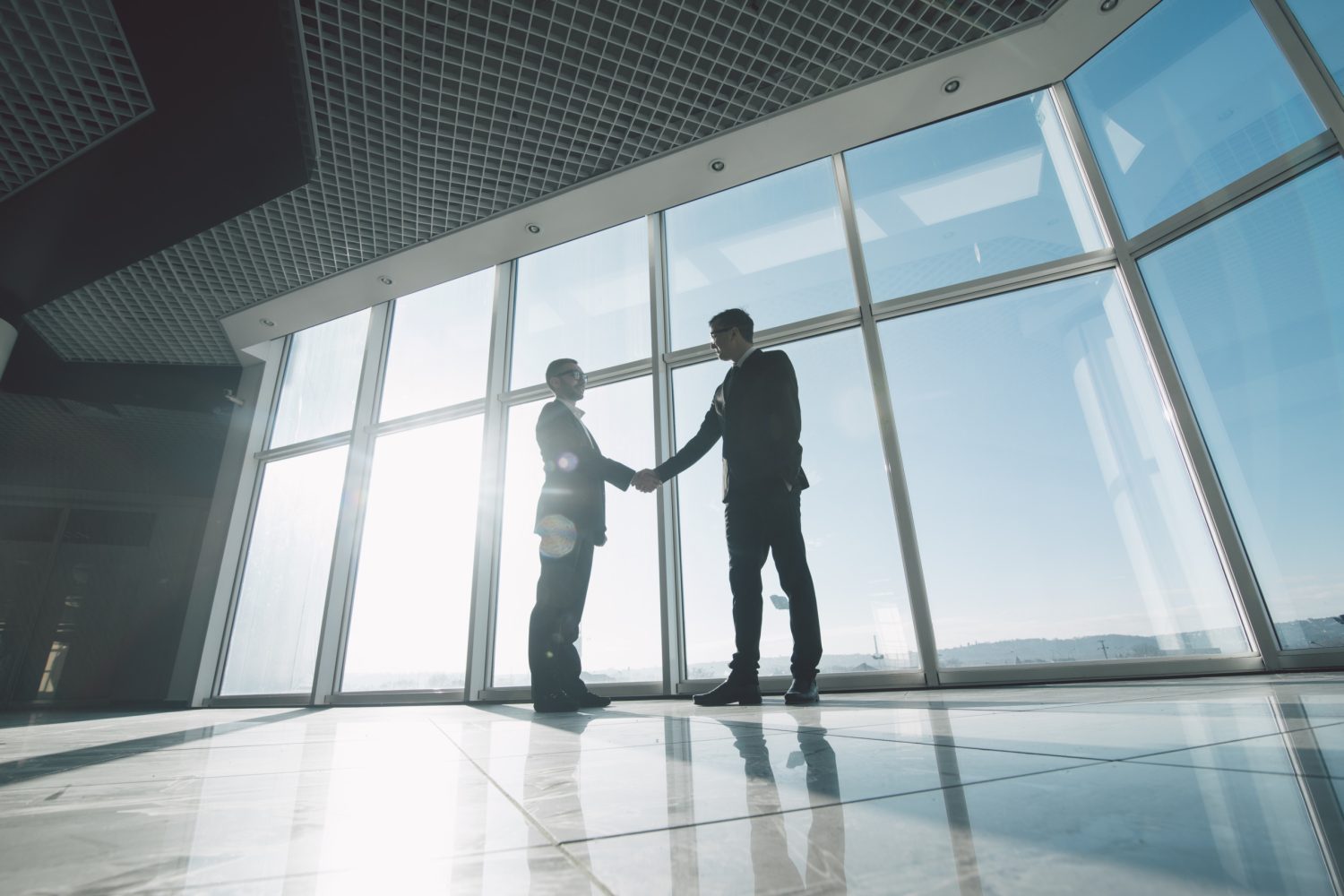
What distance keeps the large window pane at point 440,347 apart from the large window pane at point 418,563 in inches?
9.6

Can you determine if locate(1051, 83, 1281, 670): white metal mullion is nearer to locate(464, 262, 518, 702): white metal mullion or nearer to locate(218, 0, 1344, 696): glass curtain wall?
locate(218, 0, 1344, 696): glass curtain wall

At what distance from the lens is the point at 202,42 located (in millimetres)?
2668

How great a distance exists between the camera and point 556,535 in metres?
2.37

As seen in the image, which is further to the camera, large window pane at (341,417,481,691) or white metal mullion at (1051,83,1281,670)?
large window pane at (341,417,481,691)

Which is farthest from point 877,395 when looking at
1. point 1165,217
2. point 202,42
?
point 202,42

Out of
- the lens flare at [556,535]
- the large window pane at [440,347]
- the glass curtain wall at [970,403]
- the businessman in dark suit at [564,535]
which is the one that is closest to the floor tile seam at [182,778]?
the businessman in dark suit at [564,535]

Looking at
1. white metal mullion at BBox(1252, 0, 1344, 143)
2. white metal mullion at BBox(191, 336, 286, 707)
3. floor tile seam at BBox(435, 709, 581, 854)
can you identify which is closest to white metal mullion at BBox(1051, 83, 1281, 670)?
white metal mullion at BBox(1252, 0, 1344, 143)

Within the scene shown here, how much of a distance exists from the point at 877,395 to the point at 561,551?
1.81 meters

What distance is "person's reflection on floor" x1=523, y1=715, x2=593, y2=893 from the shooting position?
0.42 meters

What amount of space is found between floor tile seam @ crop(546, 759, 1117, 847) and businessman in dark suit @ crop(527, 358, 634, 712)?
1.80 metres

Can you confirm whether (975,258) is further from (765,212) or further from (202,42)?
(202,42)

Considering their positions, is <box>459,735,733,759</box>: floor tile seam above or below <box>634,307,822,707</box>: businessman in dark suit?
below

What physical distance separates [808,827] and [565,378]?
2.39 m

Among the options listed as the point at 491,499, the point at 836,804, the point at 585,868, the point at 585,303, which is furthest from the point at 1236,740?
the point at 585,303
